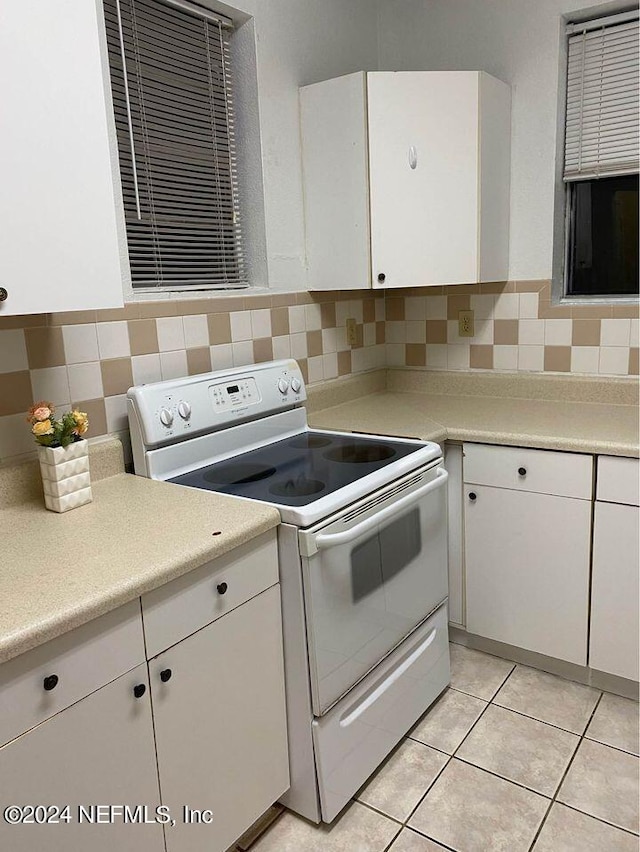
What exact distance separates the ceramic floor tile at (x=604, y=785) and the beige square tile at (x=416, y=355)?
1611mm

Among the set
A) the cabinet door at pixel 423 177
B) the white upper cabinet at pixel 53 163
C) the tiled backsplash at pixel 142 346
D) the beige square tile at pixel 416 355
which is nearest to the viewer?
the white upper cabinet at pixel 53 163

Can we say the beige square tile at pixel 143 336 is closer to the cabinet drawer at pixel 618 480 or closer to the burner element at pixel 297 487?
the burner element at pixel 297 487

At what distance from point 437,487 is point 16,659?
50.4 inches

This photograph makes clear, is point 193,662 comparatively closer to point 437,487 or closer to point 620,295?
point 437,487

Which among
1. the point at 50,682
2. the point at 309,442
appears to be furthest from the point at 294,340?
the point at 50,682

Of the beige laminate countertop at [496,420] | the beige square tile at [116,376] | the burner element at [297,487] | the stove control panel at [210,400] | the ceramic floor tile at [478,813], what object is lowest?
the ceramic floor tile at [478,813]

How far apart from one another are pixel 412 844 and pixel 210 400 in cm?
130

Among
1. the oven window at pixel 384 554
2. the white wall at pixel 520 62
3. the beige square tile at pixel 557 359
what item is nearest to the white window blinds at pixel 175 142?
the white wall at pixel 520 62

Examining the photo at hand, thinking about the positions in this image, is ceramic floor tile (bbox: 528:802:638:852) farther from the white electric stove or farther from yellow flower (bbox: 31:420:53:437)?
yellow flower (bbox: 31:420:53:437)

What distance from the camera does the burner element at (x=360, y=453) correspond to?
6.44 feet

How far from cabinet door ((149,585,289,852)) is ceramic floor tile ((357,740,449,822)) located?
0.95 ft

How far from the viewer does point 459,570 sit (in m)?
2.38

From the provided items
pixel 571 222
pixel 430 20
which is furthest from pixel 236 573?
pixel 430 20

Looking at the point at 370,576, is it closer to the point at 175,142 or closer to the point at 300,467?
the point at 300,467
